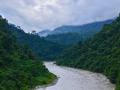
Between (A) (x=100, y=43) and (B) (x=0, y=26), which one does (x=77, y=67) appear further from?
(B) (x=0, y=26)

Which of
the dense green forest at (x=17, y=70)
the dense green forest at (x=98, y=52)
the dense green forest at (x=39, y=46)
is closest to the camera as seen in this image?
the dense green forest at (x=17, y=70)

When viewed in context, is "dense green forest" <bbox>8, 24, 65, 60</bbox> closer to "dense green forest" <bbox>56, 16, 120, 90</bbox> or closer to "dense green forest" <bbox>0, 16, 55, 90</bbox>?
"dense green forest" <bbox>56, 16, 120, 90</bbox>

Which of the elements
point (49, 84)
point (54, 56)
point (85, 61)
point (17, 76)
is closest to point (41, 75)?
point (49, 84)

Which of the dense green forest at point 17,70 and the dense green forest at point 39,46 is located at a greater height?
the dense green forest at point 39,46

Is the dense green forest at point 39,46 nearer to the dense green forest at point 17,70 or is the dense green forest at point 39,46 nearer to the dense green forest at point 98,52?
the dense green forest at point 98,52

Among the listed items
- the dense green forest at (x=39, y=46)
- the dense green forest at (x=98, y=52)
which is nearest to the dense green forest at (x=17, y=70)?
the dense green forest at (x=98, y=52)

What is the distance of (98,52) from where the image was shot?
357 ft

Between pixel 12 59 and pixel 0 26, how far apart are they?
19008 millimetres

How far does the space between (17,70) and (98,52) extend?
162 feet

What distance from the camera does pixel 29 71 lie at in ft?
238

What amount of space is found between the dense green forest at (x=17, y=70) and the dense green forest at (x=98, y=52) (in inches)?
711

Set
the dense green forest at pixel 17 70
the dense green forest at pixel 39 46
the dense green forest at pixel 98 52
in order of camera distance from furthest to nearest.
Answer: the dense green forest at pixel 39 46
the dense green forest at pixel 98 52
the dense green forest at pixel 17 70

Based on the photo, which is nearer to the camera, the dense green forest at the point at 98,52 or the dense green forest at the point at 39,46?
the dense green forest at the point at 98,52

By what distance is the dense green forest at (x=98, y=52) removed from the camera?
95.6 m
